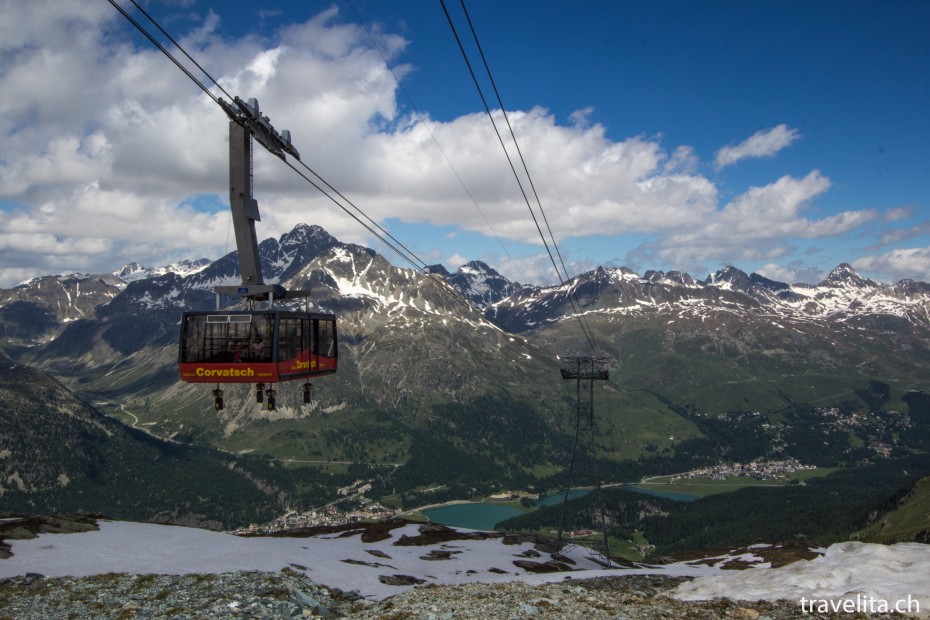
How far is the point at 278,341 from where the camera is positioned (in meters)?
34.4

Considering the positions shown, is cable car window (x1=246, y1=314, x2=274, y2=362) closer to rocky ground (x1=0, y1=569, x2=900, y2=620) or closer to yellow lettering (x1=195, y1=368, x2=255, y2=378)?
yellow lettering (x1=195, y1=368, x2=255, y2=378)

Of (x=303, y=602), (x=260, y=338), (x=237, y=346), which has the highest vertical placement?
(x=260, y=338)

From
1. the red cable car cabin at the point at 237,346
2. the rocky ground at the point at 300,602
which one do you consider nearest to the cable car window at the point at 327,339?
the red cable car cabin at the point at 237,346

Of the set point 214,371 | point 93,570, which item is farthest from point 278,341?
point 93,570

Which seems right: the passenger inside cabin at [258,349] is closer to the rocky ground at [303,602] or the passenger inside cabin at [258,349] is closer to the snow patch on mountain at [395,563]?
the rocky ground at [303,602]

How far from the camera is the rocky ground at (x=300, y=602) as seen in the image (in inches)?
1096

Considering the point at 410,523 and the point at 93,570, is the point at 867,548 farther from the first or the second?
the point at 410,523

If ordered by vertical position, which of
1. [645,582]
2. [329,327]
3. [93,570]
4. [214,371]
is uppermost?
[329,327]

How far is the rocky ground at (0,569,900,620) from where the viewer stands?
91.3 ft

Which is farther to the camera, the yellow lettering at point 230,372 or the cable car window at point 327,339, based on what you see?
the cable car window at point 327,339

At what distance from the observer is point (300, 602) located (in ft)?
116

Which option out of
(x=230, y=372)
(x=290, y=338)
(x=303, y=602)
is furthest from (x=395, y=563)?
(x=230, y=372)

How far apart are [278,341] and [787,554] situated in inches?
3699

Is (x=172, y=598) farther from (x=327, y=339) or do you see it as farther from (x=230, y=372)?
(x=327, y=339)
